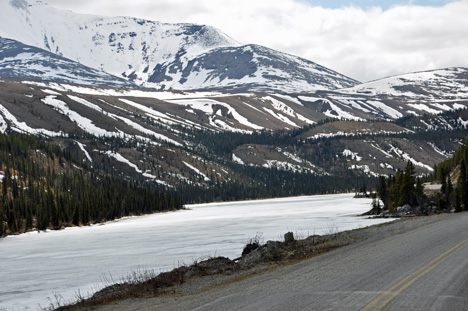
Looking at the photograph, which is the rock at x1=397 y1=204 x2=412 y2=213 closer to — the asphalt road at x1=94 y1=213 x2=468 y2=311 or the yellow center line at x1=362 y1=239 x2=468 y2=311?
the asphalt road at x1=94 y1=213 x2=468 y2=311

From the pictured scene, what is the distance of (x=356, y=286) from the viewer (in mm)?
19125

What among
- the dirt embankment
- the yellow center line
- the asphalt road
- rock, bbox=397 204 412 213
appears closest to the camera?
the yellow center line

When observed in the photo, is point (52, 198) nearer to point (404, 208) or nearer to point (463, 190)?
point (404, 208)

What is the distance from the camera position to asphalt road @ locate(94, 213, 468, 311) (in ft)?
54.2

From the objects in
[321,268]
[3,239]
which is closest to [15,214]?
[3,239]

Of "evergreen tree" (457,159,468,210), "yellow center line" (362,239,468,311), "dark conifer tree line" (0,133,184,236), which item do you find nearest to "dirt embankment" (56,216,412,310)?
"yellow center line" (362,239,468,311)

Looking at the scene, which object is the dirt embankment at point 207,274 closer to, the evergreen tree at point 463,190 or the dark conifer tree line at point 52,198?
the evergreen tree at point 463,190

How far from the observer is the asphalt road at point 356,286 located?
16.5m

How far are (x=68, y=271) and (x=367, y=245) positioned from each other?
78.8 ft

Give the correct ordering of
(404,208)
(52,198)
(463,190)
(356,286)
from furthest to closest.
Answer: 1. (52,198)
2. (404,208)
3. (463,190)
4. (356,286)

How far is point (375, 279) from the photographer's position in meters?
20.2

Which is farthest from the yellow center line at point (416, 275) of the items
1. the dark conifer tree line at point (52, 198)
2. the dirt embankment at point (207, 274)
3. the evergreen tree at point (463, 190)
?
the dark conifer tree line at point (52, 198)

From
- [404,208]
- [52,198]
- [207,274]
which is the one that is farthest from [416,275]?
[52,198]

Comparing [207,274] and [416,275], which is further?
[207,274]
